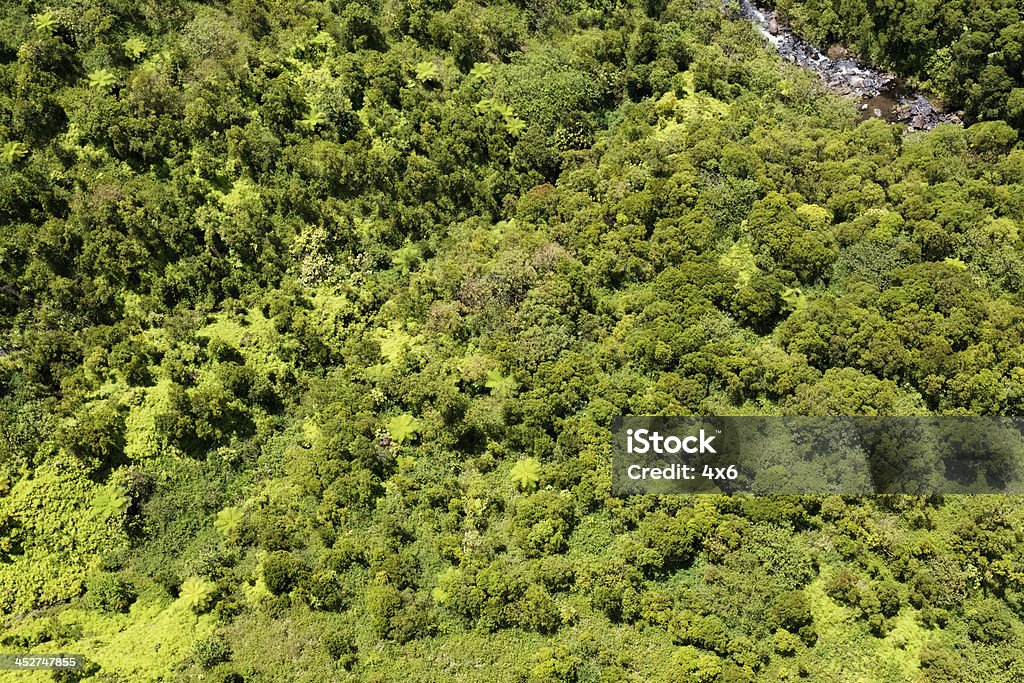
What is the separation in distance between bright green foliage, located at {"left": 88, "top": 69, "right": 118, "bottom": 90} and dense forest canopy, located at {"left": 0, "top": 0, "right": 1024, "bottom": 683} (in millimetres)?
111

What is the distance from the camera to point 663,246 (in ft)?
148

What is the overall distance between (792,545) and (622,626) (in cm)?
880

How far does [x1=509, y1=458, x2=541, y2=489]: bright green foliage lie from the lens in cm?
3750

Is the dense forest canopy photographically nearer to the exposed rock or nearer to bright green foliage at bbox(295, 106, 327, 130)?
bright green foliage at bbox(295, 106, 327, 130)

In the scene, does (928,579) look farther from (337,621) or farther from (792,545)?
(337,621)

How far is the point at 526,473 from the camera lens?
123 feet

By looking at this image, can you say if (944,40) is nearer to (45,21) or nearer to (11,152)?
(45,21)

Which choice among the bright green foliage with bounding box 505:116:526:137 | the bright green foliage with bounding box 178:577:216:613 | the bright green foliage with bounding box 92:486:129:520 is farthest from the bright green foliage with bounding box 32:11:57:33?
the bright green foliage with bounding box 178:577:216:613

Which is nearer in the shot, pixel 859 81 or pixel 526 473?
pixel 526 473

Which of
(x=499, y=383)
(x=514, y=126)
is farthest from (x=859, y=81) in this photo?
(x=499, y=383)

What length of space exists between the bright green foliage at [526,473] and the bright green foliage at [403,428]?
533 cm

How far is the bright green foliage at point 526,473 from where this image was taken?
123 ft

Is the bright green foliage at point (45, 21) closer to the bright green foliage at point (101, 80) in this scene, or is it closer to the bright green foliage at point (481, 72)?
the bright green foliage at point (101, 80)

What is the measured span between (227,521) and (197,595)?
3.63 metres
